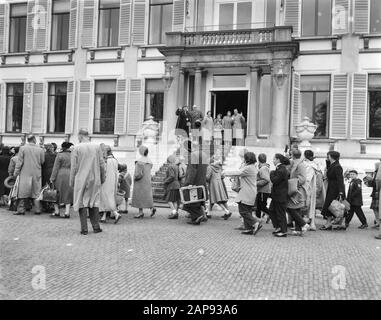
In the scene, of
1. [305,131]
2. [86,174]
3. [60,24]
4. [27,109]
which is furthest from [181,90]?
[86,174]

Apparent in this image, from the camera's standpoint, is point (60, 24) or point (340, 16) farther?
point (60, 24)

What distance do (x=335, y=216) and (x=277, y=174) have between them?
2.03m

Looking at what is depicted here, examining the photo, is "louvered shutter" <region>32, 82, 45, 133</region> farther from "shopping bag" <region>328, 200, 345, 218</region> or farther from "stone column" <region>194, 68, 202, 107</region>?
"shopping bag" <region>328, 200, 345, 218</region>

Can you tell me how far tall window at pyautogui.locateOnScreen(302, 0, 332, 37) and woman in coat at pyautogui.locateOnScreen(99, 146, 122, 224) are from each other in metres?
12.7

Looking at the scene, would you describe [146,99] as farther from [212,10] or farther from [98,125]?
[212,10]

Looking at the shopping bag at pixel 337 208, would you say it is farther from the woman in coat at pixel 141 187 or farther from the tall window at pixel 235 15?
the tall window at pixel 235 15

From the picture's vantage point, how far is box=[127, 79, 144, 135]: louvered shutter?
22.8 meters

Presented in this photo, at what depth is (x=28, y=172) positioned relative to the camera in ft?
38.4

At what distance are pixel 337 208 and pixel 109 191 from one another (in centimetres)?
481

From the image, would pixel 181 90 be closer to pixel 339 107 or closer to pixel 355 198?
pixel 339 107

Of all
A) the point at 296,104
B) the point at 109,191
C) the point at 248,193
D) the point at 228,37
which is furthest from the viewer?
the point at 296,104

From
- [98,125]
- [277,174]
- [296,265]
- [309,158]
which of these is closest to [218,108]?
[98,125]

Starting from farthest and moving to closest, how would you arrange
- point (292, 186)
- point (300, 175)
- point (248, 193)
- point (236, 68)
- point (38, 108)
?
point (38, 108)
point (236, 68)
point (300, 175)
point (292, 186)
point (248, 193)

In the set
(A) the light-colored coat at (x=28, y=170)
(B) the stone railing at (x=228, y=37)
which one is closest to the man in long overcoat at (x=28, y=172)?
(A) the light-colored coat at (x=28, y=170)
